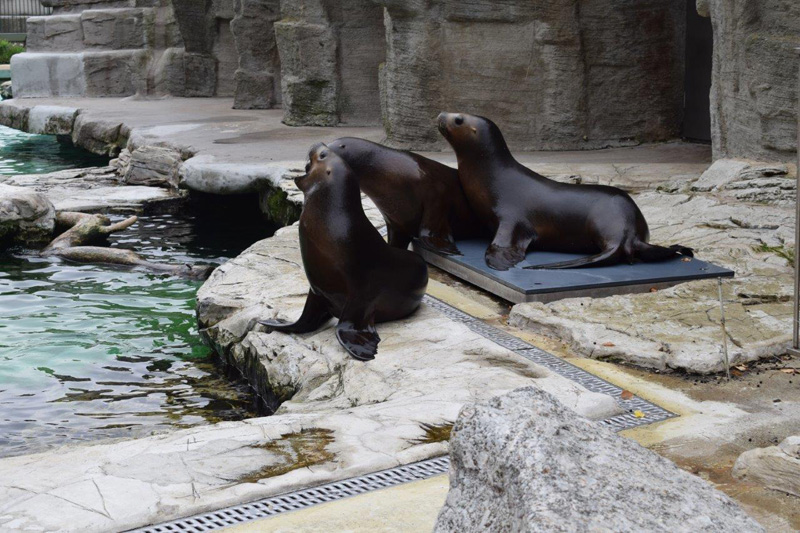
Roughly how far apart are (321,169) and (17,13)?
34348mm

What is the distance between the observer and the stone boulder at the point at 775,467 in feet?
9.18

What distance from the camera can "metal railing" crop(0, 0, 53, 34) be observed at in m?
33.6

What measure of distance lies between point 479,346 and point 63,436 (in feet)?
6.87

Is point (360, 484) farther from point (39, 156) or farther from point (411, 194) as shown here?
point (39, 156)

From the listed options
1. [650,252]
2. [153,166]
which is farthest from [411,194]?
[153,166]

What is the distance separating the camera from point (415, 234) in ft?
19.9

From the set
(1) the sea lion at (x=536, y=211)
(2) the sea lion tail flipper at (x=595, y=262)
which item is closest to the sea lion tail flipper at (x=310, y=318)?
(1) the sea lion at (x=536, y=211)

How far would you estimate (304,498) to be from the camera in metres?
2.90

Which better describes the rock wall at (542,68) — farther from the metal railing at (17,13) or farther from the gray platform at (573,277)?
the metal railing at (17,13)

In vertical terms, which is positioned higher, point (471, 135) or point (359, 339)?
point (471, 135)

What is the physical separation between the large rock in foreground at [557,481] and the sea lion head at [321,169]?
2.91 m

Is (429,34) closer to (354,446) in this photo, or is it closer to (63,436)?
(63,436)

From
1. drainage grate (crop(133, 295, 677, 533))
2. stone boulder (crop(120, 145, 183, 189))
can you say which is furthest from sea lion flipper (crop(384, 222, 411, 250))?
stone boulder (crop(120, 145, 183, 189))

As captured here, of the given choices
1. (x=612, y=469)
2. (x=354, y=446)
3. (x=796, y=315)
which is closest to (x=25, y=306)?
(x=354, y=446)
